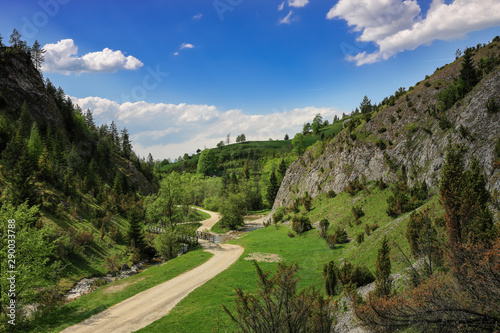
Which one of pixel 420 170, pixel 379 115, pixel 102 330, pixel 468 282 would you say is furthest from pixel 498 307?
pixel 379 115

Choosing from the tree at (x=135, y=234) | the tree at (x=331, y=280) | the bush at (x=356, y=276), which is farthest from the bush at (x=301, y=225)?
the tree at (x=135, y=234)

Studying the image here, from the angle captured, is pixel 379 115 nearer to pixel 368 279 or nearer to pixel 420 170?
pixel 420 170

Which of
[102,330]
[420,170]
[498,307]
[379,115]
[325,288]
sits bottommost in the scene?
[325,288]

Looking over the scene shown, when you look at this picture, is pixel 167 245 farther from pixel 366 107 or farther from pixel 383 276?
pixel 366 107

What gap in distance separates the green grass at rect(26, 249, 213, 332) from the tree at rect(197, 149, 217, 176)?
428ft

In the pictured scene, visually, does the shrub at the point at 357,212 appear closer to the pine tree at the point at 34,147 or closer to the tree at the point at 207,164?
the pine tree at the point at 34,147

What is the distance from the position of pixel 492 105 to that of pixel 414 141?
9635 millimetres

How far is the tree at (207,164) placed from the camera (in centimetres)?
16162

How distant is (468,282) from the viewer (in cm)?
928

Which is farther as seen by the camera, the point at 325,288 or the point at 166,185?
the point at 166,185

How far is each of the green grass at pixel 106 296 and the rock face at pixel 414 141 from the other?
1150 inches

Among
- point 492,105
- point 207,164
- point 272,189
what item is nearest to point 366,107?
point 272,189

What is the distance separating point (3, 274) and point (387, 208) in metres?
35.6

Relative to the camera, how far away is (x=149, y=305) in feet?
A: 66.7
